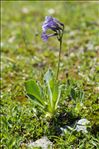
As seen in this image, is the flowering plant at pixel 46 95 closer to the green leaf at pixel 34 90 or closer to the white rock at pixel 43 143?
the green leaf at pixel 34 90

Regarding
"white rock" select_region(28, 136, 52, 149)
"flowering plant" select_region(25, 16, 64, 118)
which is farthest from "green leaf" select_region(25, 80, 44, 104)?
"white rock" select_region(28, 136, 52, 149)

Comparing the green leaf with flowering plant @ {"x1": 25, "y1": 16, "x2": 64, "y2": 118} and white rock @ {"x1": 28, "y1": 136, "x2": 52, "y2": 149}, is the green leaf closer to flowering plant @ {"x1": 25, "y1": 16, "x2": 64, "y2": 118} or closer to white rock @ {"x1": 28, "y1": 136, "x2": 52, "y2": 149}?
flowering plant @ {"x1": 25, "y1": 16, "x2": 64, "y2": 118}

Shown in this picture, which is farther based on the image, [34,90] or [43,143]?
[34,90]

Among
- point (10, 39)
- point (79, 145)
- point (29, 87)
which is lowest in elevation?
point (79, 145)

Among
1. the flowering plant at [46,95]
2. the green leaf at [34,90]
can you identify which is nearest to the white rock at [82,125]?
the flowering plant at [46,95]

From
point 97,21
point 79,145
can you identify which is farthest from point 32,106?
point 97,21

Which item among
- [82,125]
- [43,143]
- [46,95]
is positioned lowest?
[43,143]

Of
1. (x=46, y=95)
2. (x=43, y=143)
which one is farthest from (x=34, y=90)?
(x=43, y=143)

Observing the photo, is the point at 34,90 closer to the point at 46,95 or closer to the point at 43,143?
the point at 46,95

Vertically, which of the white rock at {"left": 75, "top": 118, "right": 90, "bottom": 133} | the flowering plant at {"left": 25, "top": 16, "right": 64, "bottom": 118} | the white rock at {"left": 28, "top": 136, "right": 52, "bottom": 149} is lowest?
the white rock at {"left": 28, "top": 136, "right": 52, "bottom": 149}

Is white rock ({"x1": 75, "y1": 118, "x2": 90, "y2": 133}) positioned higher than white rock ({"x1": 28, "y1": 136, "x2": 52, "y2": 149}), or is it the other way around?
white rock ({"x1": 75, "y1": 118, "x2": 90, "y2": 133})

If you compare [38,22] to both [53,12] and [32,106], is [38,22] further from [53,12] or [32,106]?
[32,106]
